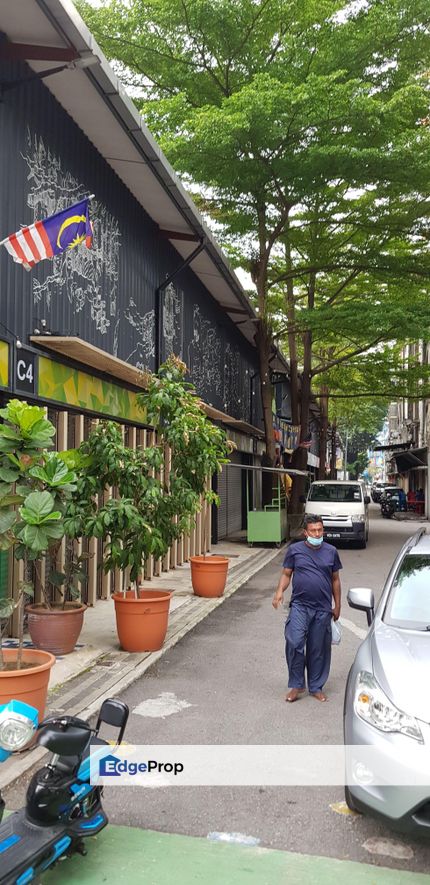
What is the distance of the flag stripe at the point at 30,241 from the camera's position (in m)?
6.90

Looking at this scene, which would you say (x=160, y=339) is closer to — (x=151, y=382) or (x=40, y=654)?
(x=151, y=382)

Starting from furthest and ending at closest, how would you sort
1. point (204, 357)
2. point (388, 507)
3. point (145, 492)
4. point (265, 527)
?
point (388, 507), point (265, 527), point (204, 357), point (145, 492)

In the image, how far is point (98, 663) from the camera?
735 centimetres

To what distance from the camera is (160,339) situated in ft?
45.1


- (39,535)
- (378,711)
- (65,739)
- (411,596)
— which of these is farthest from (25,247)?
(378,711)

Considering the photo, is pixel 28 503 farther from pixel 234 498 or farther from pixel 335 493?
pixel 234 498

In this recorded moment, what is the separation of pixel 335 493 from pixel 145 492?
14135 mm

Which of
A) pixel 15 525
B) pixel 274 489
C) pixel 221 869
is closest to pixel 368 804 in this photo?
pixel 221 869

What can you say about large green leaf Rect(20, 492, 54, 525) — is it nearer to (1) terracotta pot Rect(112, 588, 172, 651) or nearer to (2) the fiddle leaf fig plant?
(2) the fiddle leaf fig plant

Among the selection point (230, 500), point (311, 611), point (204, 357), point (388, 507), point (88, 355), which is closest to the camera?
point (311, 611)

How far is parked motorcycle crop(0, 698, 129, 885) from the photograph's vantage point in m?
2.99

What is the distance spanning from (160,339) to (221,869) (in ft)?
36.4

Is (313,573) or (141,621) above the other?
(313,573)

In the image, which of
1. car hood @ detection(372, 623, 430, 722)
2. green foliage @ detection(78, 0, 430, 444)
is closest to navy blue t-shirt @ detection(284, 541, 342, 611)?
car hood @ detection(372, 623, 430, 722)
